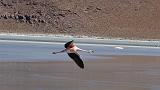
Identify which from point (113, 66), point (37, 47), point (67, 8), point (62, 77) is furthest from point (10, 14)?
point (62, 77)

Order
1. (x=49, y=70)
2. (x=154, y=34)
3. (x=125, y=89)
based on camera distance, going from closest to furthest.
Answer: (x=125, y=89)
(x=49, y=70)
(x=154, y=34)

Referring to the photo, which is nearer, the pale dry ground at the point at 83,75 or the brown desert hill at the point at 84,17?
the pale dry ground at the point at 83,75

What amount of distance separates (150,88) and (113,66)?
783 centimetres

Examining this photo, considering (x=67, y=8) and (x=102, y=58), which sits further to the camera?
(x=67, y=8)

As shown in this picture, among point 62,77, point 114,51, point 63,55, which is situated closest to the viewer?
point 62,77

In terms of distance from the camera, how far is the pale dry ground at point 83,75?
2447cm

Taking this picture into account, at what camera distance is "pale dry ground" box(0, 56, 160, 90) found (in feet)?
80.3

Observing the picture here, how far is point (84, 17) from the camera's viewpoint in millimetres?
70562

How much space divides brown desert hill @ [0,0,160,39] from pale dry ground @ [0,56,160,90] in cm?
3062

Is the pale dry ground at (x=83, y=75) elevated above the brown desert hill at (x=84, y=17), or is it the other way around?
the pale dry ground at (x=83, y=75)

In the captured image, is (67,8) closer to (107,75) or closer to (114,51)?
(114,51)

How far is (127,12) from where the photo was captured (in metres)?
71.7

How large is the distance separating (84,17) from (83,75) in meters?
42.7

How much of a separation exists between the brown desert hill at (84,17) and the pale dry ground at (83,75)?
1206 inches
